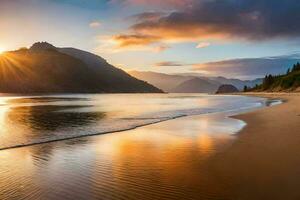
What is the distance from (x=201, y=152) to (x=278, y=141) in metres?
Answer: 4.78

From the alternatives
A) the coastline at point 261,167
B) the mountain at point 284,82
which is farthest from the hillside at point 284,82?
the coastline at point 261,167

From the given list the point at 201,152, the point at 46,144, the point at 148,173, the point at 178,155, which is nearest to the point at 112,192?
the point at 148,173

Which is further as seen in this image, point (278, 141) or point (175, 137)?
point (175, 137)

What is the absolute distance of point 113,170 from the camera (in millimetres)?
11242

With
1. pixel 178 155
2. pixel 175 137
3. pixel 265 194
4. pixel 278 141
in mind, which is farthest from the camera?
pixel 175 137

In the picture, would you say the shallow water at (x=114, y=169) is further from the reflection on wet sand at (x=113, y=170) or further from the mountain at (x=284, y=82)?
the mountain at (x=284, y=82)

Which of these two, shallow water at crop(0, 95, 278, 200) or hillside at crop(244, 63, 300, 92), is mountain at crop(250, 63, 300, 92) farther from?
shallow water at crop(0, 95, 278, 200)

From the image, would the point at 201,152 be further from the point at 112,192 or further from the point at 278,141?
the point at 112,192

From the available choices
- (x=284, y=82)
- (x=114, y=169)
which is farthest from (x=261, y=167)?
(x=284, y=82)

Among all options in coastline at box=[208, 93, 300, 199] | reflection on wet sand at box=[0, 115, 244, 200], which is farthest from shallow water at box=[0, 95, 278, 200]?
coastline at box=[208, 93, 300, 199]

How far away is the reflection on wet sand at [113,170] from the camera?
880cm

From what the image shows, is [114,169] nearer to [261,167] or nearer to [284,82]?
[261,167]

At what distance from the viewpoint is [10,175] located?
35.2 feet

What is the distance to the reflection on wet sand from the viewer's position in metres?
8.80
